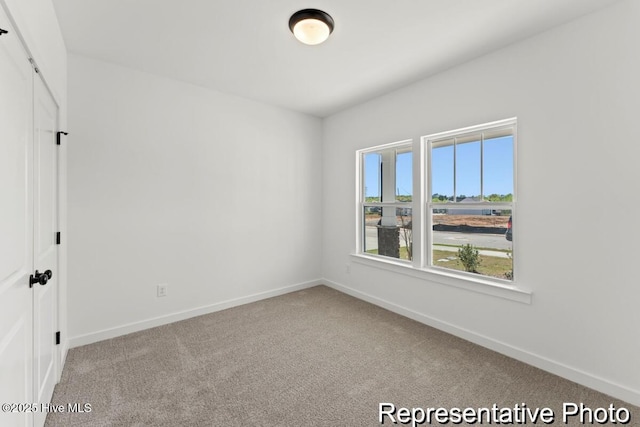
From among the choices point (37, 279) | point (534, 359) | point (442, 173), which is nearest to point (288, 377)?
point (37, 279)

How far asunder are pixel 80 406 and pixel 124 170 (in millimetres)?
2014

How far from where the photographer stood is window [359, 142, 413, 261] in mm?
3527

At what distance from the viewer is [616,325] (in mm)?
1954

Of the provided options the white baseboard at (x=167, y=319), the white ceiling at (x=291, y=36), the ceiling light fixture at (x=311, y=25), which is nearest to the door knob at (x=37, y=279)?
the white baseboard at (x=167, y=319)

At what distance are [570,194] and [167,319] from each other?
396 centimetres

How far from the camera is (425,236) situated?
3.22 m

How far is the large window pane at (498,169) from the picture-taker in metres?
2.59

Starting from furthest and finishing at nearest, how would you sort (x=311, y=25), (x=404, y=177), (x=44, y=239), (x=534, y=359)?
1. (x=404, y=177)
2. (x=534, y=359)
3. (x=311, y=25)
4. (x=44, y=239)

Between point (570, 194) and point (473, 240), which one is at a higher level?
point (570, 194)

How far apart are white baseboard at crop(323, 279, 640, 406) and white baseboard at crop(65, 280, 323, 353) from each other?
159cm

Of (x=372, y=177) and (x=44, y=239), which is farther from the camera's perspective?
(x=372, y=177)

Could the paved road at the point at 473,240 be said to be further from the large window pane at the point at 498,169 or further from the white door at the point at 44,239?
the white door at the point at 44,239

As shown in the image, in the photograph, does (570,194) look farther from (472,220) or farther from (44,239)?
(44,239)

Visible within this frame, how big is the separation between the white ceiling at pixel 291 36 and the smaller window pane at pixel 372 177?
1026mm
